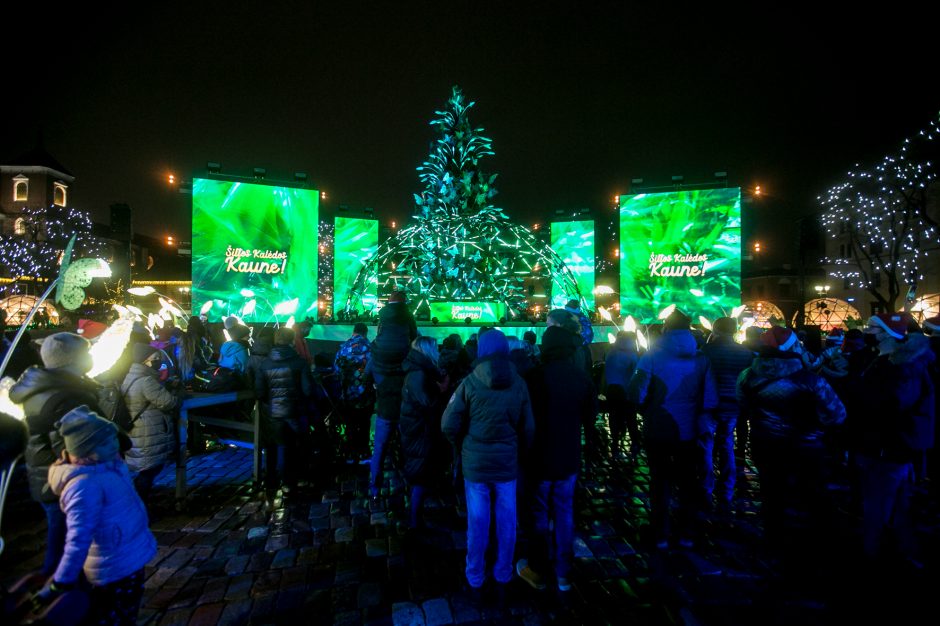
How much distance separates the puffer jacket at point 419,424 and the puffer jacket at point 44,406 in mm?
2665

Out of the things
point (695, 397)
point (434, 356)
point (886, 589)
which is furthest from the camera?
point (434, 356)

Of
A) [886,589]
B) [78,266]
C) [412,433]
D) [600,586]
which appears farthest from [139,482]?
[886,589]

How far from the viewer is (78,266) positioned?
15.7 ft

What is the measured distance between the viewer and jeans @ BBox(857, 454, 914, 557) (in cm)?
417

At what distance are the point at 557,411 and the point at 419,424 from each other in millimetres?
1594

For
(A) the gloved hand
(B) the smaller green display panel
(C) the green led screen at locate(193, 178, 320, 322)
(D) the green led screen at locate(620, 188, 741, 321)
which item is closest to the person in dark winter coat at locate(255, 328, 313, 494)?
(A) the gloved hand

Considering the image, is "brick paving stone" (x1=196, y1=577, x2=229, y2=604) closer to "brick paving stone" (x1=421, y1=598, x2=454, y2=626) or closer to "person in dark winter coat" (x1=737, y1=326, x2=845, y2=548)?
"brick paving stone" (x1=421, y1=598, x2=454, y2=626)

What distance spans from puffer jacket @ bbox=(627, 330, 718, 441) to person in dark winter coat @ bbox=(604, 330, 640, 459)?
7.87 feet

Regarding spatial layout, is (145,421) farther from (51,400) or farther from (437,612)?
(437,612)

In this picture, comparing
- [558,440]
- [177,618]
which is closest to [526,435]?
[558,440]

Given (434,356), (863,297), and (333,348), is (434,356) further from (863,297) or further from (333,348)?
(863,297)

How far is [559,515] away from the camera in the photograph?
3932mm

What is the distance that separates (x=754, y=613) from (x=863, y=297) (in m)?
46.2

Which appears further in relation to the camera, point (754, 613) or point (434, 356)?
point (434, 356)
